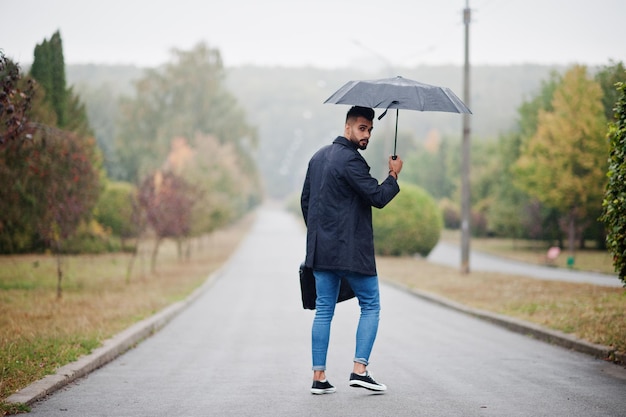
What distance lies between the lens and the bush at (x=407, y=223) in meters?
32.7

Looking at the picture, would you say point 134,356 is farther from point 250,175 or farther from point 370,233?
point 250,175

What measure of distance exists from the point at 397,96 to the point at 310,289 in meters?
1.68

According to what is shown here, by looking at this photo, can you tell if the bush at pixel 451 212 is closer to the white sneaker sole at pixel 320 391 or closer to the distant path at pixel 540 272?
the distant path at pixel 540 272

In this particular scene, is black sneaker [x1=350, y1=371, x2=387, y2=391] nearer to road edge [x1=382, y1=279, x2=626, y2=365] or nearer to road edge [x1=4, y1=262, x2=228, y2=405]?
road edge [x1=4, y1=262, x2=228, y2=405]

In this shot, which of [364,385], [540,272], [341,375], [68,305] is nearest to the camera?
[364,385]

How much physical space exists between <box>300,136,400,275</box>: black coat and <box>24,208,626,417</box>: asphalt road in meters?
1.06

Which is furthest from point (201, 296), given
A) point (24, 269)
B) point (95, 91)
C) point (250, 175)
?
point (95, 91)

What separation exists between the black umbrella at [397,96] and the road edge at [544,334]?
11.2 ft

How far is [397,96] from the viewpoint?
659 cm

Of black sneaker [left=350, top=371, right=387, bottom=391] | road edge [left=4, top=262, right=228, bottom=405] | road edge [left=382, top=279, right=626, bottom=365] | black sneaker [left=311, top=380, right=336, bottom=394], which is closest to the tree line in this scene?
road edge [left=4, top=262, right=228, bottom=405]

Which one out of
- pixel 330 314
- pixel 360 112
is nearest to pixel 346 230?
pixel 330 314

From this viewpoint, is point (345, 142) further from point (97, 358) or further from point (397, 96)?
point (97, 358)

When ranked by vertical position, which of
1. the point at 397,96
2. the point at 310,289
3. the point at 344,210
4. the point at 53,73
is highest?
the point at 53,73

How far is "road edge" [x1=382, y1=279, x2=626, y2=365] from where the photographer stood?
8.60 meters
